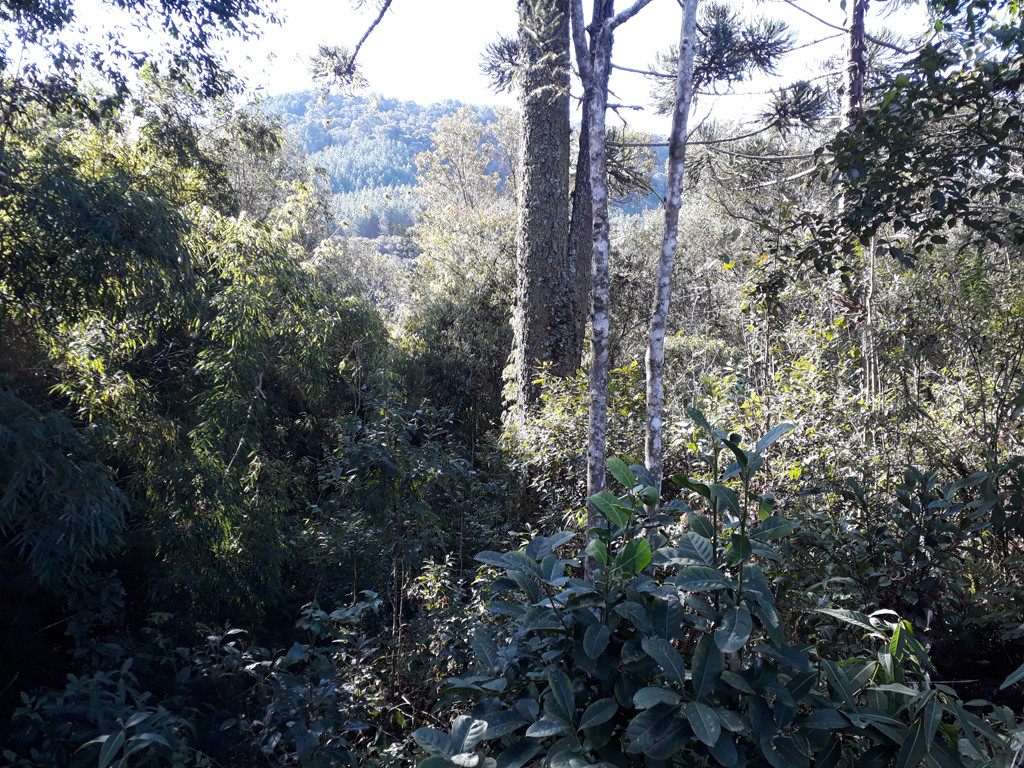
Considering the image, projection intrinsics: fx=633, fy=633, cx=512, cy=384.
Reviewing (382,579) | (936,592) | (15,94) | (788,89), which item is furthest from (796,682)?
(788,89)

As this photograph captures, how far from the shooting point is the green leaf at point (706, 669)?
1378 millimetres

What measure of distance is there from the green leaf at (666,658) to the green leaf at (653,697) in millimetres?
44

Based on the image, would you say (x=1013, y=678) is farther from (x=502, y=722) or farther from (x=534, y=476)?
(x=534, y=476)

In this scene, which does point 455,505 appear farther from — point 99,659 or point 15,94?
point 15,94

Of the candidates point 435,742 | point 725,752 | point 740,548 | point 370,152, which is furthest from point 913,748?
point 370,152

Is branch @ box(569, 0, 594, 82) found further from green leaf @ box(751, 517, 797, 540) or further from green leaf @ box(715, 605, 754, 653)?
green leaf @ box(715, 605, 754, 653)

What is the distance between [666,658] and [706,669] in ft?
0.30

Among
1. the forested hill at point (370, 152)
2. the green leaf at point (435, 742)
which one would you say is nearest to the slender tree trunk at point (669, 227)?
the green leaf at point (435, 742)

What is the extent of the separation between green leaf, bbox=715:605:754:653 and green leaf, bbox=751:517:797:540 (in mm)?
193

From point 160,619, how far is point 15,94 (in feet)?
11.5

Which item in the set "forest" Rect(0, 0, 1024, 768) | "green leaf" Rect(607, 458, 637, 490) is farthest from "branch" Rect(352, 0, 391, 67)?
"green leaf" Rect(607, 458, 637, 490)

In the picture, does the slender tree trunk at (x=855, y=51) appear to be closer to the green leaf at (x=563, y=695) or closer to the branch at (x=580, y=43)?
the branch at (x=580, y=43)

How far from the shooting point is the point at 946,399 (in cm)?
501

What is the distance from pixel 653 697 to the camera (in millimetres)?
1312
